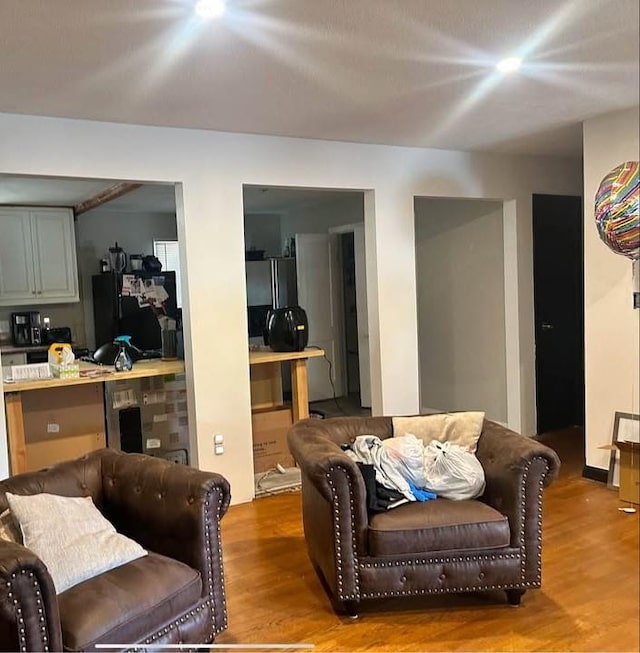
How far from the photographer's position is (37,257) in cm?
584

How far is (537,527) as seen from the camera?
2422 millimetres

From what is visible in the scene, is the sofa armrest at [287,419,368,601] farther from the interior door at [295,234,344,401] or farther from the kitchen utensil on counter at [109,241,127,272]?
the kitchen utensil on counter at [109,241,127,272]

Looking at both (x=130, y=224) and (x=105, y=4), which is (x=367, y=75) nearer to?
(x=105, y=4)

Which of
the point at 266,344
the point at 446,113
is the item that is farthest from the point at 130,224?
the point at 446,113

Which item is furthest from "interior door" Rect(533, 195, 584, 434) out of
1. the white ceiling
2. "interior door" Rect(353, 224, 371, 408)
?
"interior door" Rect(353, 224, 371, 408)

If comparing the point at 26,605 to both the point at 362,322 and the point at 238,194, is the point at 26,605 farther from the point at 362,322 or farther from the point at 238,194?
the point at 362,322

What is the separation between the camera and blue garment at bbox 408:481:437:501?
2514 millimetres

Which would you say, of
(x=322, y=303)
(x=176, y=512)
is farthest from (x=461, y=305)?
(x=176, y=512)

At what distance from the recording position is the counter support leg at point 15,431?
131 inches

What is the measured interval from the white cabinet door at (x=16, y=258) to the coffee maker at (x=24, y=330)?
0.19 meters

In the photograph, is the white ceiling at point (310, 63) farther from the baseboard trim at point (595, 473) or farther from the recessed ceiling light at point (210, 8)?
the baseboard trim at point (595, 473)

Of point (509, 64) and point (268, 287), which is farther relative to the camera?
point (268, 287)

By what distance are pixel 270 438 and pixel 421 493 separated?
1.89 meters

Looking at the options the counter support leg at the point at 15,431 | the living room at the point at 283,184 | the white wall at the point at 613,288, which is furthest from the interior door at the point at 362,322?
the counter support leg at the point at 15,431
